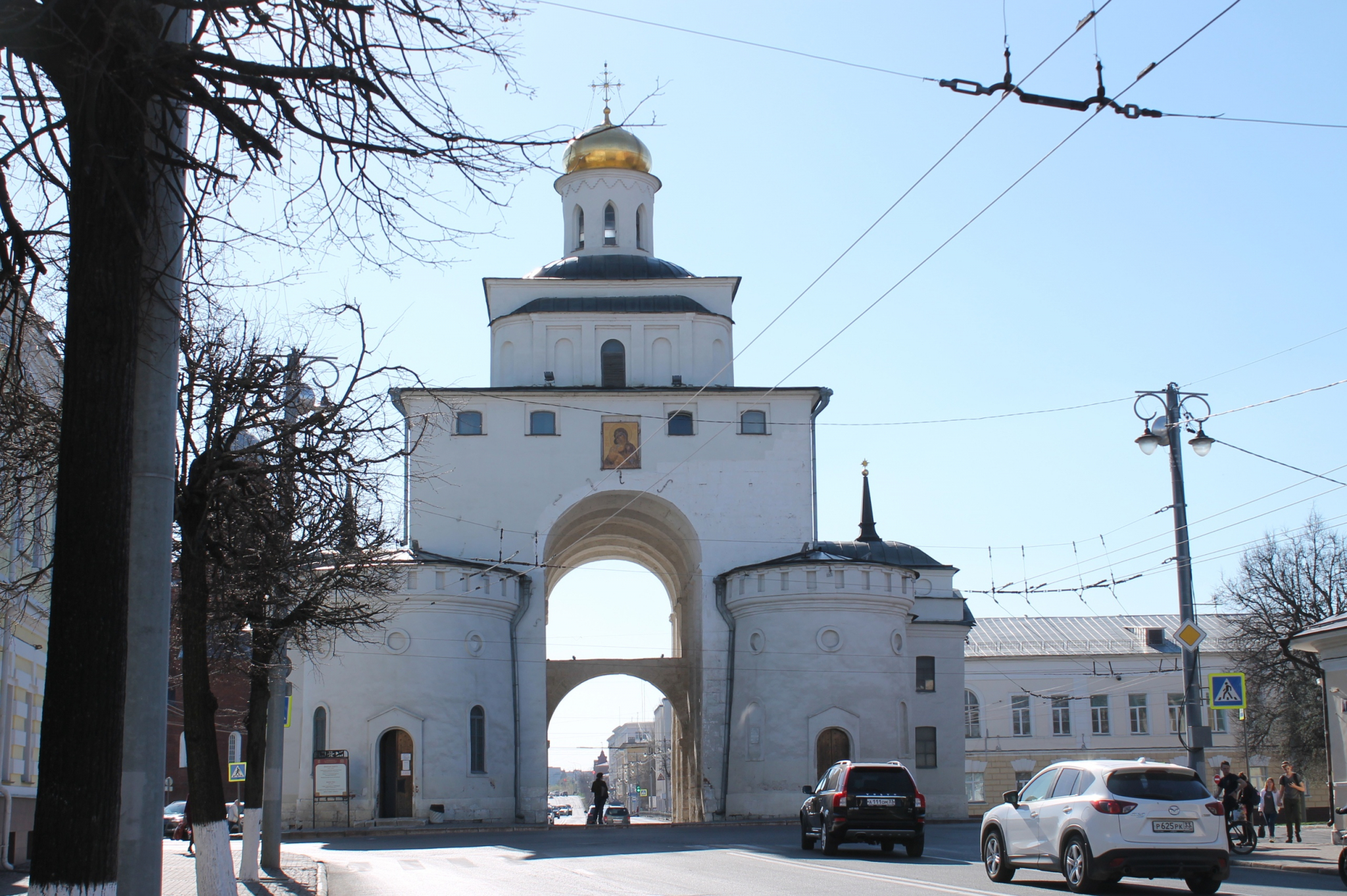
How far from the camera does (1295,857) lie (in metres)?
18.0

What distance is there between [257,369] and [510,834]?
19.2 meters

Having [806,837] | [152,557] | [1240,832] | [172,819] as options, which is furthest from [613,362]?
[152,557]

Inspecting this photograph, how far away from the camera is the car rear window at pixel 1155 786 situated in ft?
42.2

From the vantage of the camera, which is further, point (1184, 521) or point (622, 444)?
point (622, 444)

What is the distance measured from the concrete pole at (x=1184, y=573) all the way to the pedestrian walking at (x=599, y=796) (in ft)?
80.3

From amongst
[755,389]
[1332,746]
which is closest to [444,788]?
[755,389]

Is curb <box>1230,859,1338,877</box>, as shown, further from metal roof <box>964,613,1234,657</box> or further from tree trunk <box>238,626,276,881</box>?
metal roof <box>964,613,1234,657</box>

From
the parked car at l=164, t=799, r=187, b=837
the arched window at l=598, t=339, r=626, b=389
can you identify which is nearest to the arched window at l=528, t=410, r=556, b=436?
the arched window at l=598, t=339, r=626, b=389

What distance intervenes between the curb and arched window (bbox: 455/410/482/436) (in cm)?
2635

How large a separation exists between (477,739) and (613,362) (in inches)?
500

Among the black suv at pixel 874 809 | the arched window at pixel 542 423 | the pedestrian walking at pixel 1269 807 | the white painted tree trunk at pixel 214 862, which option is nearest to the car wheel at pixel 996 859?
the black suv at pixel 874 809

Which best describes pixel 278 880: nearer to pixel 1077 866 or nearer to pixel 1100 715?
pixel 1077 866

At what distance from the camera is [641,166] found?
153 ft

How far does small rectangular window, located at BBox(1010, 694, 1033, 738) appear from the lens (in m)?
57.1
